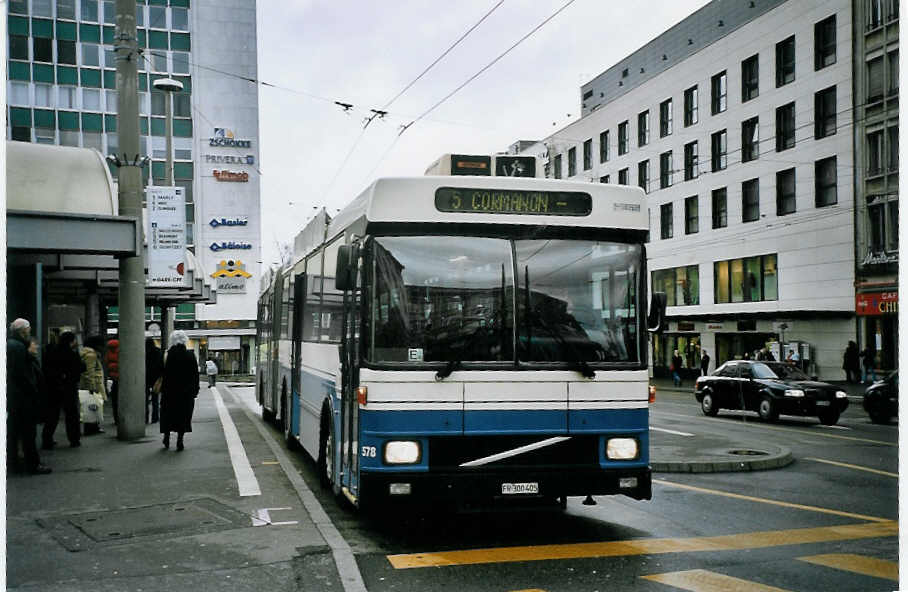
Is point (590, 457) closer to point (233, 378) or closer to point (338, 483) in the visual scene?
point (338, 483)

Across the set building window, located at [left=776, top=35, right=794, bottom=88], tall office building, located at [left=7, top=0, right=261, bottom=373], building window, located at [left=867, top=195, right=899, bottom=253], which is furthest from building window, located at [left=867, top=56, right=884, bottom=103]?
tall office building, located at [left=7, top=0, right=261, bottom=373]

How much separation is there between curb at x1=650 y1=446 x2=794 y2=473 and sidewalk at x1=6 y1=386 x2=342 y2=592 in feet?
15.8

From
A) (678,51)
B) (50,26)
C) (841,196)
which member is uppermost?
(678,51)

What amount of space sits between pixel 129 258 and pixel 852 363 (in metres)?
26.7

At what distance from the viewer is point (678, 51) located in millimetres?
53406

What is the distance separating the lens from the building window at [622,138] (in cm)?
5447

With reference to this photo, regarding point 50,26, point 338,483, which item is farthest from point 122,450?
point 50,26

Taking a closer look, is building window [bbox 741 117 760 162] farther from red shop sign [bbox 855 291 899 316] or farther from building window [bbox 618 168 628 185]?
building window [bbox 618 168 628 185]

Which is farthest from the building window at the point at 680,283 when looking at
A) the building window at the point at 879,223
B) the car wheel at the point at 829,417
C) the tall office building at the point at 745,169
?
the car wheel at the point at 829,417

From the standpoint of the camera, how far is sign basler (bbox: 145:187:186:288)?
18062 millimetres

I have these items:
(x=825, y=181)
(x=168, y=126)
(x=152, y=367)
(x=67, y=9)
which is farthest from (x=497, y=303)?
(x=825, y=181)

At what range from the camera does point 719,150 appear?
4603 cm

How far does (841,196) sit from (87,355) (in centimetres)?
2884

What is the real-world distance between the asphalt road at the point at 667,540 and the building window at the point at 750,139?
1263 inches
